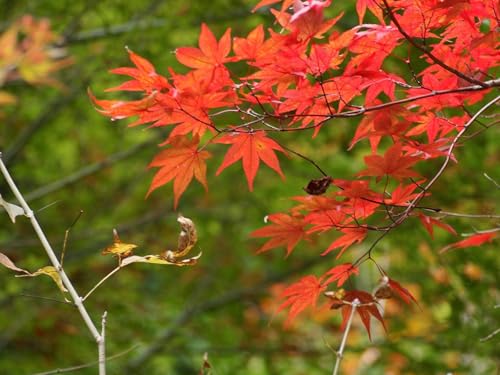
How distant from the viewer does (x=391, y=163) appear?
1151 millimetres

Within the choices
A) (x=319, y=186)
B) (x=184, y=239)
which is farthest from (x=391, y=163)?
(x=184, y=239)

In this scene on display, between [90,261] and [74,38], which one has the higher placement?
[74,38]

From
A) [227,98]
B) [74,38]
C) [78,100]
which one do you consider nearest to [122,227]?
[78,100]

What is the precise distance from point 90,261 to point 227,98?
112 inches

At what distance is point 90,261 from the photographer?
3916 millimetres

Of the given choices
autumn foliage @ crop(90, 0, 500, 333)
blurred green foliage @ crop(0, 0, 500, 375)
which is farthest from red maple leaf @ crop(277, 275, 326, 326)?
blurred green foliage @ crop(0, 0, 500, 375)

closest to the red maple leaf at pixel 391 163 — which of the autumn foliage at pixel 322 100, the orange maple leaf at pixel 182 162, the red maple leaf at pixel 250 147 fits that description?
the autumn foliage at pixel 322 100

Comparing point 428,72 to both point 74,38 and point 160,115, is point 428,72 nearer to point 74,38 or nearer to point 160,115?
point 160,115

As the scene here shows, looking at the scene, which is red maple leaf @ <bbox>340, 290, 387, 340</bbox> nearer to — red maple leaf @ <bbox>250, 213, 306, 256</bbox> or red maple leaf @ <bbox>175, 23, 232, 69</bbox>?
red maple leaf @ <bbox>250, 213, 306, 256</bbox>

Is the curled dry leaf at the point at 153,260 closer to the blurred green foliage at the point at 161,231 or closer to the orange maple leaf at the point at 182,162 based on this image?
the orange maple leaf at the point at 182,162

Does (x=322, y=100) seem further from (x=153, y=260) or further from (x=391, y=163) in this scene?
(x=153, y=260)

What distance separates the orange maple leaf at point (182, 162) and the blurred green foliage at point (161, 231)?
1.07 m

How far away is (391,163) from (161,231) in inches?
125

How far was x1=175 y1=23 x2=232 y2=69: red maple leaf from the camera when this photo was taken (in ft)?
4.00
